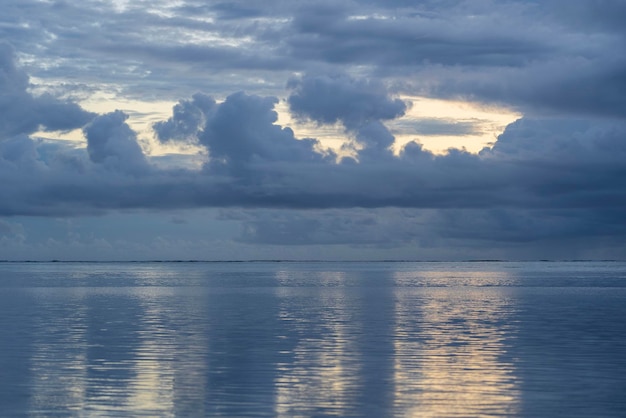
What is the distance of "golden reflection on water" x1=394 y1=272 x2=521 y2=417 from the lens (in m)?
27.6

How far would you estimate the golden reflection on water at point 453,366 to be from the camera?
27609mm

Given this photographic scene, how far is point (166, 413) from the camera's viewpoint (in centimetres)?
2630

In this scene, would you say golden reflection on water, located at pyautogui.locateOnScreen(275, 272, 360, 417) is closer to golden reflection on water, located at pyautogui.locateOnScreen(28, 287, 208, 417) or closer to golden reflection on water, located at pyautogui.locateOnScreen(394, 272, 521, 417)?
golden reflection on water, located at pyautogui.locateOnScreen(394, 272, 521, 417)

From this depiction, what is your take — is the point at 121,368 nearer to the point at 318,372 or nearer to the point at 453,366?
the point at 318,372

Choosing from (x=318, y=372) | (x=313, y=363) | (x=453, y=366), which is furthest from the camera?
(x=313, y=363)

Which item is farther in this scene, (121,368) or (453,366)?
(453,366)

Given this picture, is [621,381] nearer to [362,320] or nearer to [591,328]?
[591,328]

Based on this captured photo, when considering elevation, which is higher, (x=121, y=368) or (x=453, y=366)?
(x=121, y=368)

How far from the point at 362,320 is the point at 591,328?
14.8m

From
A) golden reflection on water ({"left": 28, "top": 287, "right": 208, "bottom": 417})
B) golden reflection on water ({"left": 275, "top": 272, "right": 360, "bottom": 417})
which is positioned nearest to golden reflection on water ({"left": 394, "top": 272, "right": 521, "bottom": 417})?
golden reflection on water ({"left": 275, "top": 272, "right": 360, "bottom": 417})

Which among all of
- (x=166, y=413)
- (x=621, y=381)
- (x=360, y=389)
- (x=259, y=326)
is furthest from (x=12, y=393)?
(x=259, y=326)

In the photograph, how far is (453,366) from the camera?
36469 mm

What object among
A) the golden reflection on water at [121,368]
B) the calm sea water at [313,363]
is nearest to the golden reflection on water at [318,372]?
the calm sea water at [313,363]

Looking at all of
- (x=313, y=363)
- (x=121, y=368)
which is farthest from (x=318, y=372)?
(x=121, y=368)
